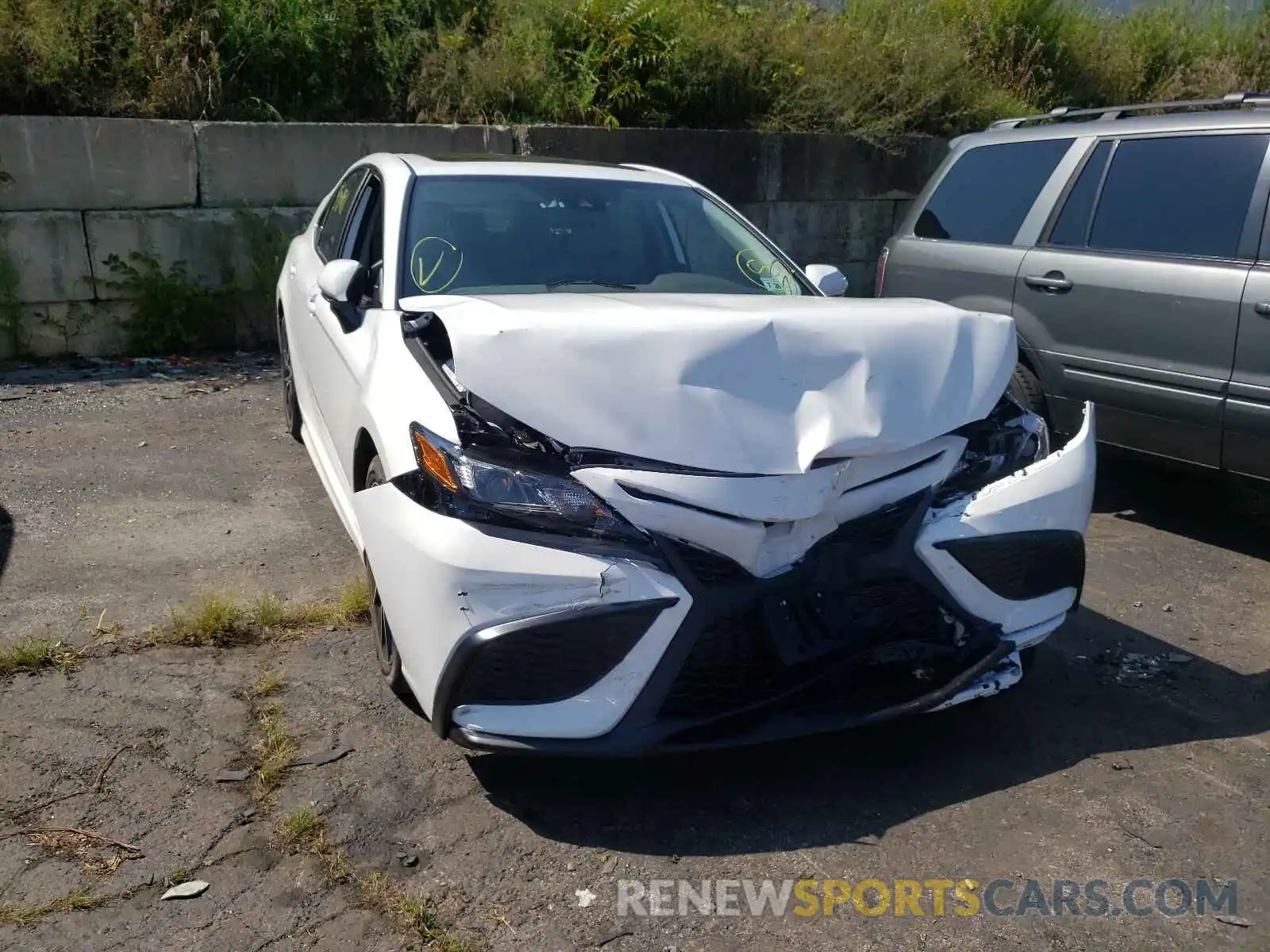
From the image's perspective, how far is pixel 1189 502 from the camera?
19.5 ft

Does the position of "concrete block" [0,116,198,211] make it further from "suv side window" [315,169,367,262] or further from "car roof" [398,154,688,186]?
"car roof" [398,154,688,186]

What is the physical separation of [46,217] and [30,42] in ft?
4.39

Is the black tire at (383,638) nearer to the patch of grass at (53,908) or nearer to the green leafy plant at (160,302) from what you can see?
the patch of grass at (53,908)

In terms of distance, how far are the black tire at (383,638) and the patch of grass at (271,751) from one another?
345 mm

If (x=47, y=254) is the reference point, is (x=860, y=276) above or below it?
below

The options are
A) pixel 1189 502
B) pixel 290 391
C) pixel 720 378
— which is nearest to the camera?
pixel 720 378

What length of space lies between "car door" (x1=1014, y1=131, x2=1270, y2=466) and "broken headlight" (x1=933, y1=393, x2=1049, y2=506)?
72.6 inches

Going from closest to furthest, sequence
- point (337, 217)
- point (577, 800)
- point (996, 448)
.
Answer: point (577, 800), point (996, 448), point (337, 217)

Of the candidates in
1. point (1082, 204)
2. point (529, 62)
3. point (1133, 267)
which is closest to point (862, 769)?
point (1133, 267)

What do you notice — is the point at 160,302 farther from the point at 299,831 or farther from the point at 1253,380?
the point at 1253,380

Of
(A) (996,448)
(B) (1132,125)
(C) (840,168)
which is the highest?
(B) (1132,125)

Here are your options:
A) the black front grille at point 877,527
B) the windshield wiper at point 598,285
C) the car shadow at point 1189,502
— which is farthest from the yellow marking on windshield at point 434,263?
the car shadow at point 1189,502

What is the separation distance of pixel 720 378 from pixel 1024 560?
1079mm

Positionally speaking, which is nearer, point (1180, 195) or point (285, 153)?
point (1180, 195)
